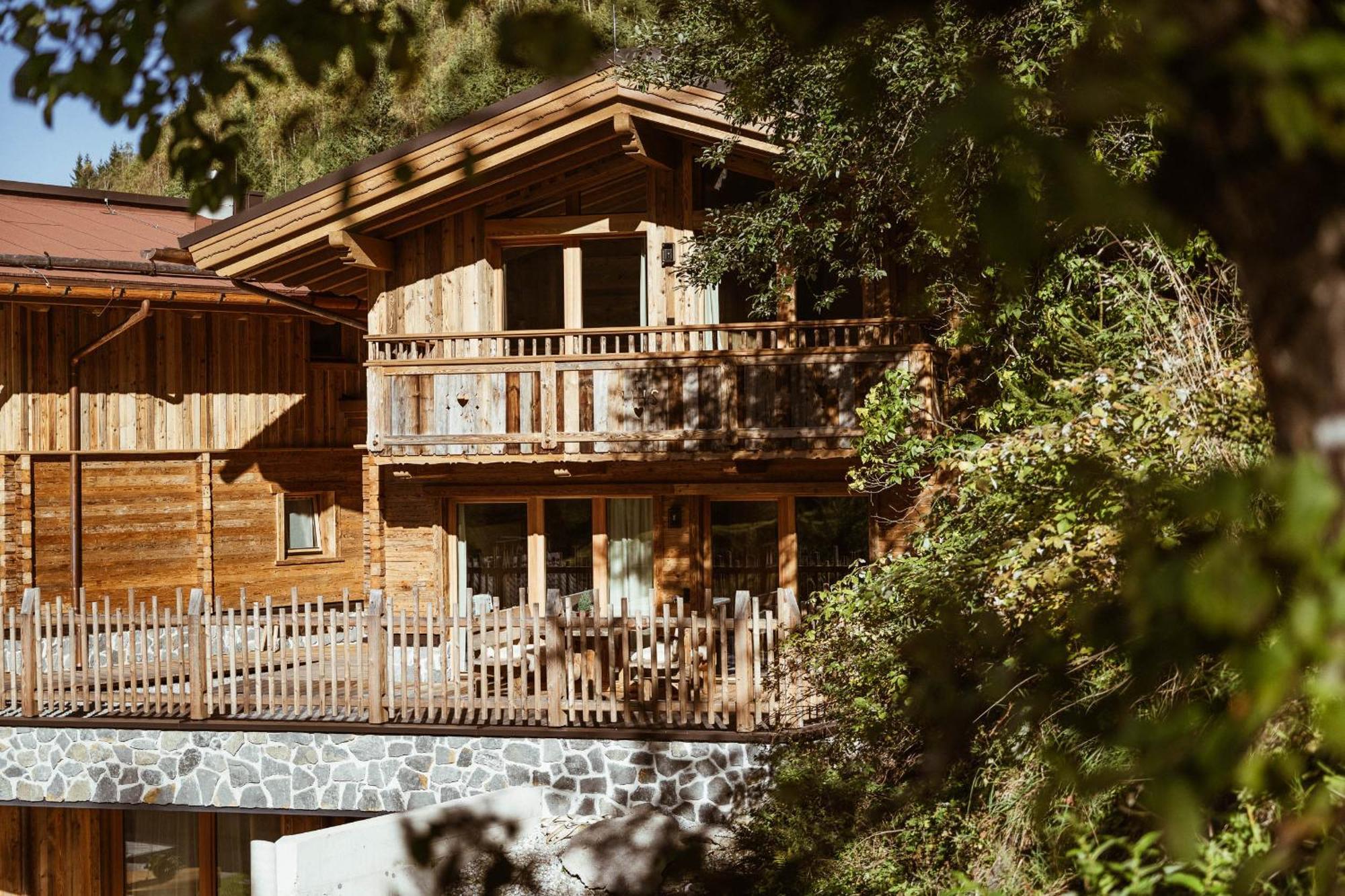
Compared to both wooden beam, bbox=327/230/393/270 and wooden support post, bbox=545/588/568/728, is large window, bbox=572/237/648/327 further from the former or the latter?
wooden support post, bbox=545/588/568/728

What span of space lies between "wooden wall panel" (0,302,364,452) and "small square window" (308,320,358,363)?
157 mm

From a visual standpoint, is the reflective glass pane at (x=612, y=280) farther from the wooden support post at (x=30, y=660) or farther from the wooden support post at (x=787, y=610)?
the wooden support post at (x=30, y=660)

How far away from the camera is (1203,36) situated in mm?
1461

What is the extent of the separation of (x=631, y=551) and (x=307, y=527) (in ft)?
25.4

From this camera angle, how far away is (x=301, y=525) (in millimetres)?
20297

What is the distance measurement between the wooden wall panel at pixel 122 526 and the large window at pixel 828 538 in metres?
10.1

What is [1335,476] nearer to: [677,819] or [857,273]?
[677,819]

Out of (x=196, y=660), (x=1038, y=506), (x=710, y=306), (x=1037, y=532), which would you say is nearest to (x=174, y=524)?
(x=196, y=660)

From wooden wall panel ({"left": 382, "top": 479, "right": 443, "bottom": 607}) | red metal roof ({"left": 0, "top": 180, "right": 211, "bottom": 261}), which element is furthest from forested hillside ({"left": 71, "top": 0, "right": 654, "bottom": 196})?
wooden wall panel ({"left": 382, "top": 479, "right": 443, "bottom": 607})

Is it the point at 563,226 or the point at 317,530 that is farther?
the point at 317,530

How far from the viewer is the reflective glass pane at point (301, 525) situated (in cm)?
2014

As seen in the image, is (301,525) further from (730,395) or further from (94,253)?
(730,395)

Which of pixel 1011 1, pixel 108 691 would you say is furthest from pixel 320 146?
pixel 1011 1

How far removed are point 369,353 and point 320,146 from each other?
68.7ft
